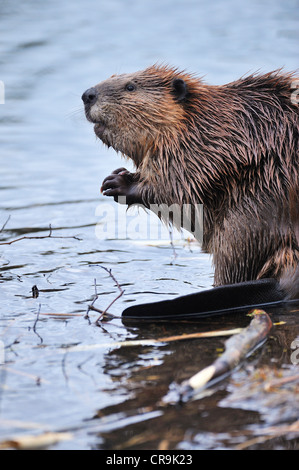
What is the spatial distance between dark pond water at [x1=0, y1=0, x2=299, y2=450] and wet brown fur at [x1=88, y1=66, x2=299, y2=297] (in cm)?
25

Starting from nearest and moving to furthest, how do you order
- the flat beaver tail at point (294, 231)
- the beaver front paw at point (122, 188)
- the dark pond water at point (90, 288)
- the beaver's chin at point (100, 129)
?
the dark pond water at point (90, 288) < the flat beaver tail at point (294, 231) < the beaver front paw at point (122, 188) < the beaver's chin at point (100, 129)

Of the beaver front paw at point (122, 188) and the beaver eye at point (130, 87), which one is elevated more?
the beaver eye at point (130, 87)

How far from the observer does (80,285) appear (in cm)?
330

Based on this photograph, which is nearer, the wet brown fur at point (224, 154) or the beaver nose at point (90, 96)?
the wet brown fur at point (224, 154)

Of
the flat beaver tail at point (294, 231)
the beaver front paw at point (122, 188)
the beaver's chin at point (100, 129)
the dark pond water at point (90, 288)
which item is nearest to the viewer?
the dark pond water at point (90, 288)

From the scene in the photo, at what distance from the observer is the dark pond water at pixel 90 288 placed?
77.4 inches

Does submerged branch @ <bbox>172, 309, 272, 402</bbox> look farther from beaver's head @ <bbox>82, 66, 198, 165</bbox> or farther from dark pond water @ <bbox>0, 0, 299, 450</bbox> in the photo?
beaver's head @ <bbox>82, 66, 198, 165</bbox>

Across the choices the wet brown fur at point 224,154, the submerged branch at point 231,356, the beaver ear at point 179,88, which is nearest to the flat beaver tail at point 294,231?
the wet brown fur at point 224,154

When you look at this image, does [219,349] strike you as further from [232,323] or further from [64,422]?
[64,422]

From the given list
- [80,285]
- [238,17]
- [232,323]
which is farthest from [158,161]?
[238,17]

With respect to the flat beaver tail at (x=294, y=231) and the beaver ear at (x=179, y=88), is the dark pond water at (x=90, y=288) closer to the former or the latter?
the flat beaver tail at (x=294, y=231)

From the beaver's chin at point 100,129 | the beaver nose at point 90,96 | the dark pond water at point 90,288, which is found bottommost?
the dark pond water at point 90,288

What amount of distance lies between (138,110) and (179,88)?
0.72 feet
